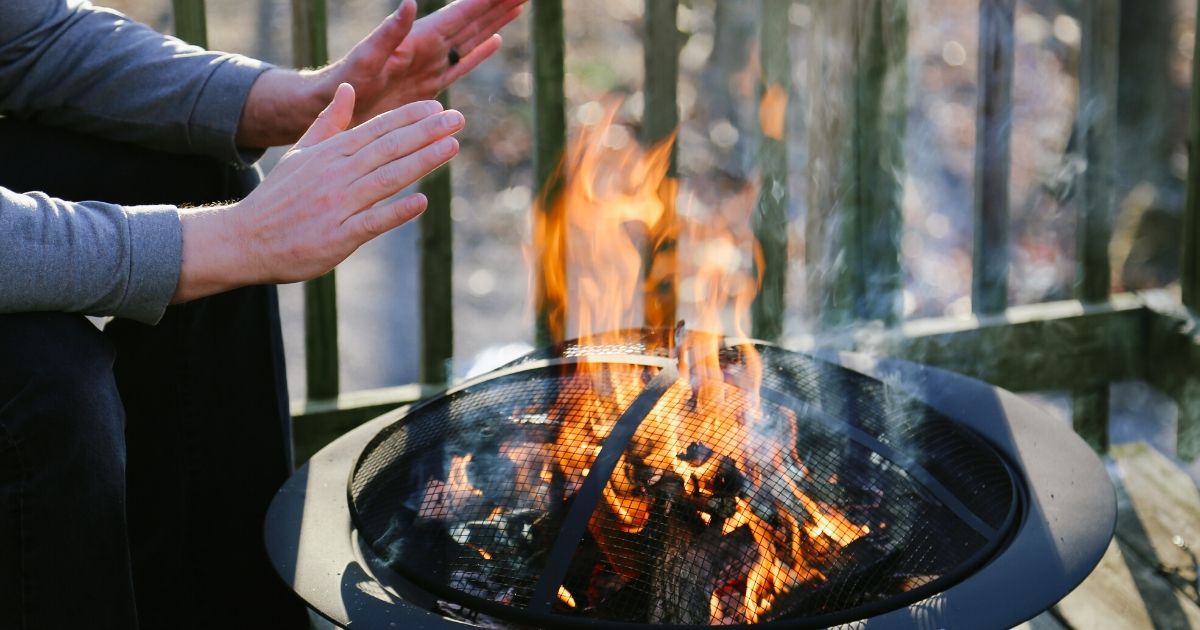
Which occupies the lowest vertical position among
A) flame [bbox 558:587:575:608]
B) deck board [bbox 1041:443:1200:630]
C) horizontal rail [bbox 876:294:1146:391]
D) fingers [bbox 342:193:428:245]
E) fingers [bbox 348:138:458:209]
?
deck board [bbox 1041:443:1200:630]

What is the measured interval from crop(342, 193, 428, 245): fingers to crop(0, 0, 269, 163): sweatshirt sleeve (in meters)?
0.56

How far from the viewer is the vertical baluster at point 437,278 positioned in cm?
258

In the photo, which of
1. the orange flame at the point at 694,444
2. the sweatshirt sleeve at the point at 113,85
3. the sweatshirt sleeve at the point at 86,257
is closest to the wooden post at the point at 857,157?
the orange flame at the point at 694,444

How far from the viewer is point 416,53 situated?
198 cm

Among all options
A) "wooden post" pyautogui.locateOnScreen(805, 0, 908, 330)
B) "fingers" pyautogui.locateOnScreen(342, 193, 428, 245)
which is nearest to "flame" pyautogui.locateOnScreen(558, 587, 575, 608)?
"fingers" pyautogui.locateOnScreen(342, 193, 428, 245)

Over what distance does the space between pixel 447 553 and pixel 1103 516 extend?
0.84 m

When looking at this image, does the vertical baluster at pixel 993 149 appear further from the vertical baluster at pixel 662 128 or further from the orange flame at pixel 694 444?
the orange flame at pixel 694 444

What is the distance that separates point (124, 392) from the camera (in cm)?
180

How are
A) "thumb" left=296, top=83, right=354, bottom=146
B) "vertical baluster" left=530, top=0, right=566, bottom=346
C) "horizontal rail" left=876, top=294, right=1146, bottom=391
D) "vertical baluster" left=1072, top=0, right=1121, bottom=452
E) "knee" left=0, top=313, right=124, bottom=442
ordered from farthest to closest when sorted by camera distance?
"horizontal rail" left=876, top=294, right=1146, bottom=391, "vertical baluster" left=1072, top=0, right=1121, bottom=452, "vertical baluster" left=530, top=0, right=566, bottom=346, "thumb" left=296, top=83, right=354, bottom=146, "knee" left=0, top=313, right=124, bottom=442

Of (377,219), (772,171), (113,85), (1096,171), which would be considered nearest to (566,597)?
(377,219)

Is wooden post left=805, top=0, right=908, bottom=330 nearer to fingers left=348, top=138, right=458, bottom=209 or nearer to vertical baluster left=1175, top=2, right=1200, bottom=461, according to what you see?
vertical baluster left=1175, top=2, right=1200, bottom=461

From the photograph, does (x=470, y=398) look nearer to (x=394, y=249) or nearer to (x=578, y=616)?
(x=578, y=616)

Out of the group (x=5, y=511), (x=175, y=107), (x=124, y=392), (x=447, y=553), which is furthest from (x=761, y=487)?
(x=175, y=107)

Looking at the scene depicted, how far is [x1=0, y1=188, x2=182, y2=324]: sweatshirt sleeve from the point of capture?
1.36m
